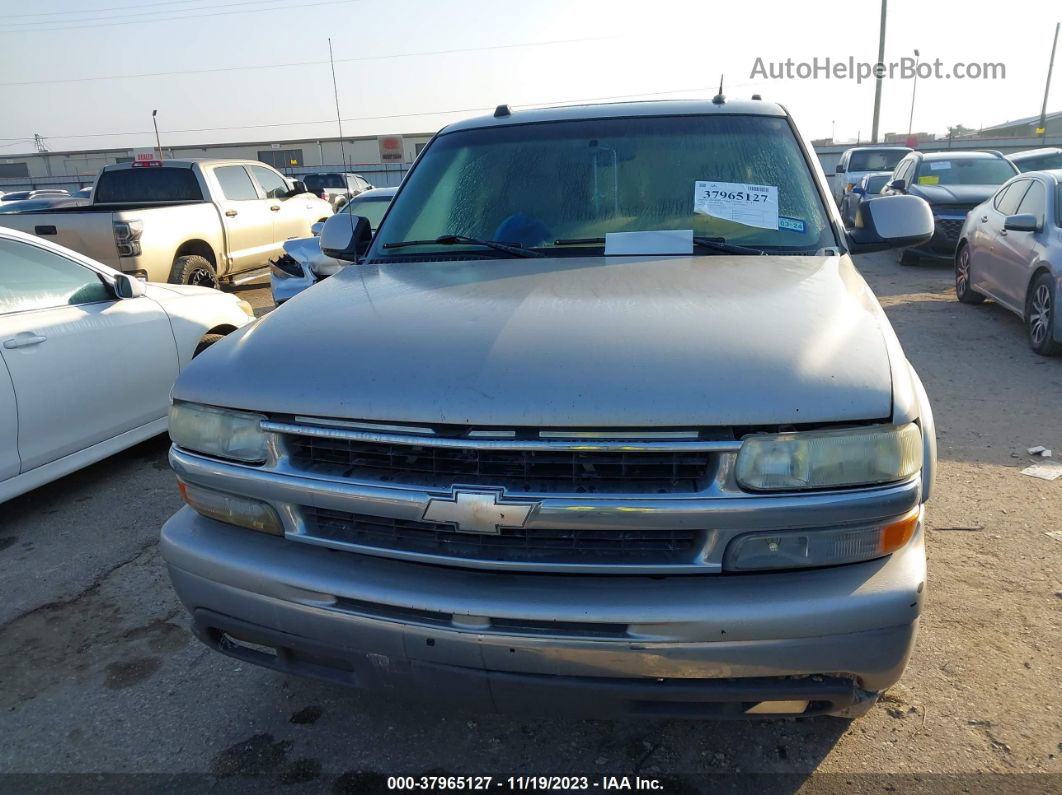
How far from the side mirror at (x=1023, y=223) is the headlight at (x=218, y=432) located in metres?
7.30

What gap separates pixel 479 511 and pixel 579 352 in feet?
1.53

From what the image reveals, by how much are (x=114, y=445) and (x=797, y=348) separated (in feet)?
13.2

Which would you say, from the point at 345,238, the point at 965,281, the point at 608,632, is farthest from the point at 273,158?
the point at 608,632

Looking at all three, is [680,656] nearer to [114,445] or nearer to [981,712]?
[981,712]

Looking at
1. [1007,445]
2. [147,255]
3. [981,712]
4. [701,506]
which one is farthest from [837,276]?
[147,255]

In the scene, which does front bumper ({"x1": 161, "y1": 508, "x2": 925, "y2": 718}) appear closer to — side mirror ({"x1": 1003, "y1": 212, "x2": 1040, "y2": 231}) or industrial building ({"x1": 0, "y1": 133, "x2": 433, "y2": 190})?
side mirror ({"x1": 1003, "y1": 212, "x2": 1040, "y2": 231})

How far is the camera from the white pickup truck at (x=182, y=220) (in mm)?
8141

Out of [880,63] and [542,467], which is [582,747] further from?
[880,63]

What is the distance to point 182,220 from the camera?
9031mm

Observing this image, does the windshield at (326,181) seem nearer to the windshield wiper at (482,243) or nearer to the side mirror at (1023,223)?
the side mirror at (1023,223)

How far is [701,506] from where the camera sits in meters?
1.75

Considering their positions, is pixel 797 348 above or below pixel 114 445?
above

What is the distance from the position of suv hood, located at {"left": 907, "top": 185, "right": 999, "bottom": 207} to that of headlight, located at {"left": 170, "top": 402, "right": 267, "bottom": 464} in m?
10.9

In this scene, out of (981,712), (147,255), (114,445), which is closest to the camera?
(981,712)
